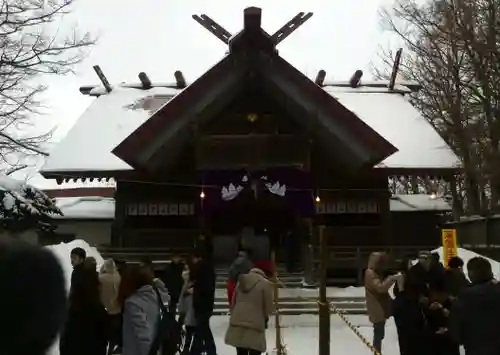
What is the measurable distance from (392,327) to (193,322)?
4.85 m

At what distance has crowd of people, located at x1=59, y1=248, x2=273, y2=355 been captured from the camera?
5676 millimetres

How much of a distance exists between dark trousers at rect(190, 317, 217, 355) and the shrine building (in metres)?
9.46

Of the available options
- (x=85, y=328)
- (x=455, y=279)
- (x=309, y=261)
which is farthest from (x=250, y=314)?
(x=309, y=261)

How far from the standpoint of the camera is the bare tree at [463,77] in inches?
735

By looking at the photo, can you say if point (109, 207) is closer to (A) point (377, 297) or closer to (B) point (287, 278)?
(B) point (287, 278)

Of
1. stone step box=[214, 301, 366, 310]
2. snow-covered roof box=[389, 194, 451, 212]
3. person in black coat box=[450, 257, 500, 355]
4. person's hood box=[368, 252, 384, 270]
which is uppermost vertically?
snow-covered roof box=[389, 194, 451, 212]

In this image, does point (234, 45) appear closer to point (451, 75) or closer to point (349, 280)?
point (349, 280)

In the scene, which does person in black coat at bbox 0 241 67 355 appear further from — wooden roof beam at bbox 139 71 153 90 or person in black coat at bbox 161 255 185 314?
wooden roof beam at bbox 139 71 153 90

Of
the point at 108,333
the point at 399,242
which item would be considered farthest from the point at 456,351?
the point at 399,242

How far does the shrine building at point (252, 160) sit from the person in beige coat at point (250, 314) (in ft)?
33.8

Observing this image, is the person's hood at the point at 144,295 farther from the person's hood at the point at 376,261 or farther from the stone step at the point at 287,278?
the stone step at the point at 287,278

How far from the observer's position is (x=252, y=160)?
61.5ft

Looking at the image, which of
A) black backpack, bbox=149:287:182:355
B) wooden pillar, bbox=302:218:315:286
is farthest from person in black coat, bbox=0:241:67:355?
wooden pillar, bbox=302:218:315:286

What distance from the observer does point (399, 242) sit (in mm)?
21203
